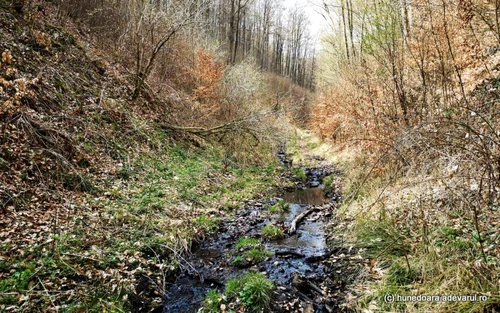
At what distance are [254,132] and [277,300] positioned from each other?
7156mm

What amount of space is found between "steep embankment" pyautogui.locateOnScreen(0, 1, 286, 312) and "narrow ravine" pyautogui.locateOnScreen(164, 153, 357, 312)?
0.40m

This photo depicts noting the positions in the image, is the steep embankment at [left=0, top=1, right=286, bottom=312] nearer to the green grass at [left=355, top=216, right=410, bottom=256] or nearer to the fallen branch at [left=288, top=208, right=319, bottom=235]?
the fallen branch at [left=288, top=208, right=319, bottom=235]

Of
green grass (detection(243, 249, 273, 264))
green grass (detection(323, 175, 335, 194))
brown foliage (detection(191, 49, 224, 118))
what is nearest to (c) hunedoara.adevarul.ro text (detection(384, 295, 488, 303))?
green grass (detection(243, 249, 273, 264))

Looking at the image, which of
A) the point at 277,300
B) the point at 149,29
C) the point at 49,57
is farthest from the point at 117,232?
the point at 149,29

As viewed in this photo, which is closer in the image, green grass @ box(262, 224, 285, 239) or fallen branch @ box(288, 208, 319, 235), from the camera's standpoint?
green grass @ box(262, 224, 285, 239)

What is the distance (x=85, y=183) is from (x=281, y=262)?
412 cm

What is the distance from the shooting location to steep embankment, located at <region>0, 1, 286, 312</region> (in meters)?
3.76

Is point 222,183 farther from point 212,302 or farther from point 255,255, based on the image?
point 212,302

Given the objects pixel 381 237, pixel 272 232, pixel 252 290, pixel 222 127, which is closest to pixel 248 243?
pixel 272 232

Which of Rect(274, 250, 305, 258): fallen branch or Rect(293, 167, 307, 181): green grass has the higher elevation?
Rect(293, 167, 307, 181): green grass

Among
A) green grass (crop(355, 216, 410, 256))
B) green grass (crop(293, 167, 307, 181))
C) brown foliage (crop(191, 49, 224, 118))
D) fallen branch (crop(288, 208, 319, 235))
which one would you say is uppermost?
brown foliage (crop(191, 49, 224, 118))

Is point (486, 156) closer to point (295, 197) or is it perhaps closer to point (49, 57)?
point (295, 197)

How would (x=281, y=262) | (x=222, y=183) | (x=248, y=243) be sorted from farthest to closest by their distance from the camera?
(x=222, y=183) → (x=248, y=243) → (x=281, y=262)

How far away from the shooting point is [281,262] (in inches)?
201
